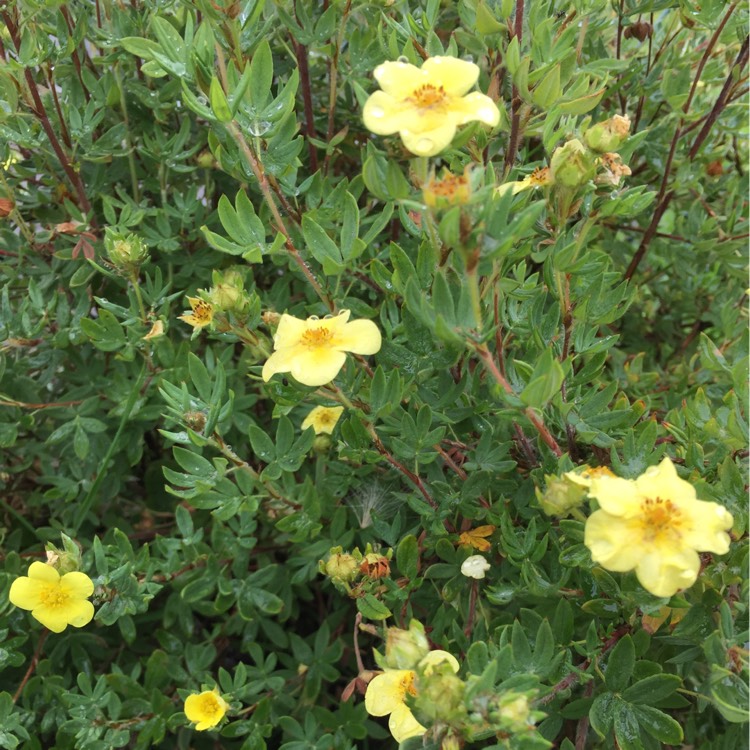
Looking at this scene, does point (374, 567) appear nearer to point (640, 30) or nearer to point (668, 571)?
point (668, 571)

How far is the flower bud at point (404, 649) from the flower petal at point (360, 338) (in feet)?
1.20

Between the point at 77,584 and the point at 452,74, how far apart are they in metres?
0.94

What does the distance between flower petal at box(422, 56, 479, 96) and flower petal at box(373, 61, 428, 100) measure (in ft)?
0.04

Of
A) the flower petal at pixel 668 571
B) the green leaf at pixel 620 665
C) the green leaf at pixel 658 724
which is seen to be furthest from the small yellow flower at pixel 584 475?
the green leaf at pixel 658 724

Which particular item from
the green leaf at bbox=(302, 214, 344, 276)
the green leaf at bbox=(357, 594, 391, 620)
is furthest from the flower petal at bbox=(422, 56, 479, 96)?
the green leaf at bbox=(357, 594, 391, 620)

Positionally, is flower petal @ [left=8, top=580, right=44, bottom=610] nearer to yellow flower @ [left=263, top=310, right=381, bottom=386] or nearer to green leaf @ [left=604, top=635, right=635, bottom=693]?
yellow flower @ [left=263, top=310, right=381, bottom=386]

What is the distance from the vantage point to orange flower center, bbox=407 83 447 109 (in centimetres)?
90

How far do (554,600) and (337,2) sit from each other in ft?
3.44

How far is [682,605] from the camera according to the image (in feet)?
3.17

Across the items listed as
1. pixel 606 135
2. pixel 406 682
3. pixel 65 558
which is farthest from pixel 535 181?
pixel 65 558

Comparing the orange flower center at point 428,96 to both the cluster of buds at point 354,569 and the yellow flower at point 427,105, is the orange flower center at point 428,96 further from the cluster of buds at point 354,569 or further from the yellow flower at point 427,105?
the cluster of buds at point 354,569

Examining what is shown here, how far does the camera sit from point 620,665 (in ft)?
3.40

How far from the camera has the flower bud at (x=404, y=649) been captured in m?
0.90

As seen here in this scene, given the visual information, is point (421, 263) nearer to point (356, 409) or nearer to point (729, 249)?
point (356, 409)
